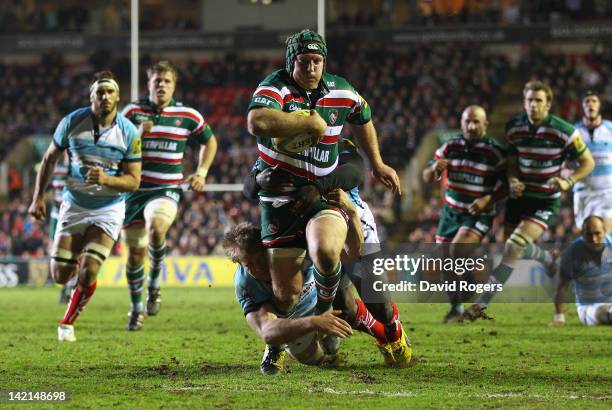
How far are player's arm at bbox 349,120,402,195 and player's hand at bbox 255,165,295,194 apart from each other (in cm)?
61

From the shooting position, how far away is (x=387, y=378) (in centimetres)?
618

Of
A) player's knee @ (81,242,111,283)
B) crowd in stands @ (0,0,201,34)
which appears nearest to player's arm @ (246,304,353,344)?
player's knee @ (81,242,111,283)

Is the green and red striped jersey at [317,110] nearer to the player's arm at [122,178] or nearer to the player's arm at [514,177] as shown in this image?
the player's arm at [122,178]

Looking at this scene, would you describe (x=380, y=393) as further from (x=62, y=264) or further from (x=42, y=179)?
(x=42, y=179)

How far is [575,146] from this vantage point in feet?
32.6

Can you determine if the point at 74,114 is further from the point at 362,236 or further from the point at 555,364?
the point at 555,364

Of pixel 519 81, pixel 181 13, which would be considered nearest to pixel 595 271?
pixel 519 81

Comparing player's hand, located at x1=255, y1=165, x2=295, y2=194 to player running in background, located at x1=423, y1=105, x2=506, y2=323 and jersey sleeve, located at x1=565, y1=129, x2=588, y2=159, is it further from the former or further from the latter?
jersey sleeve, located at x1=565, y1=129, x2=588, y2=159

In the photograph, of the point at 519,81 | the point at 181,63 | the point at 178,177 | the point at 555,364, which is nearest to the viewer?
the point at 555,364

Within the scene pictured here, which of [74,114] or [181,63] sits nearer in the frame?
[74,114]

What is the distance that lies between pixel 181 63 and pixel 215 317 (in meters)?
19.9

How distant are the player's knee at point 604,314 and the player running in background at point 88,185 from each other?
4724 millimetres

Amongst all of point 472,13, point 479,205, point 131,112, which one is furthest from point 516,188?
point 472,13

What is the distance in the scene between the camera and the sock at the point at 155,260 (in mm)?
9953
